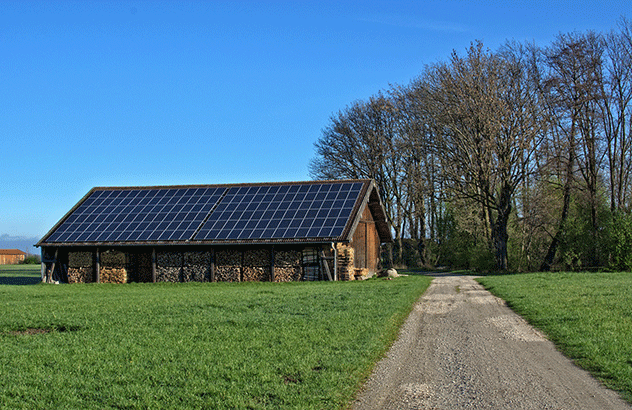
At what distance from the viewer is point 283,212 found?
28859 millimetres

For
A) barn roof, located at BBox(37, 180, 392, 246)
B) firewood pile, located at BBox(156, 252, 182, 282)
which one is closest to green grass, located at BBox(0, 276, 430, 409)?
barn roof, located at BBox(37, 180, 392, 246)

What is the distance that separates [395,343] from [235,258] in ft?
61.9

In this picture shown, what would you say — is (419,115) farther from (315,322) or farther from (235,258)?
(315,322)

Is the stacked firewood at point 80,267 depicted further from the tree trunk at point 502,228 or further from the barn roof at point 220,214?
the tree trunk at point 502,228

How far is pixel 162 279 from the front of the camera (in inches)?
1115

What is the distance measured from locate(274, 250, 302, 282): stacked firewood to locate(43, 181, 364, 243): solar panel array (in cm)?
106

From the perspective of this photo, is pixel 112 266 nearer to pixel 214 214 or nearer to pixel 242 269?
pixel 214 214

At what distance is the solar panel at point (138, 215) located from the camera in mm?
28672

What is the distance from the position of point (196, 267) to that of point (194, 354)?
65.6ft

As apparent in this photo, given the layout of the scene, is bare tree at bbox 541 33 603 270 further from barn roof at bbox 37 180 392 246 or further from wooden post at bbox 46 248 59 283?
wooden post at bbox 46 248 59 283

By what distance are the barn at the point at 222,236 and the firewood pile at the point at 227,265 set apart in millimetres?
50

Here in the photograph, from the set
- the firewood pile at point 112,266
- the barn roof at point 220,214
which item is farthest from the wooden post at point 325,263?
the firewood pile at point 112,266

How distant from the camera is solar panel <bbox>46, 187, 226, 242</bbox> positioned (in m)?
28.7

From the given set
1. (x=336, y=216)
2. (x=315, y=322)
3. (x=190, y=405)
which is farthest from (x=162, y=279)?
(x=190, y=405)
